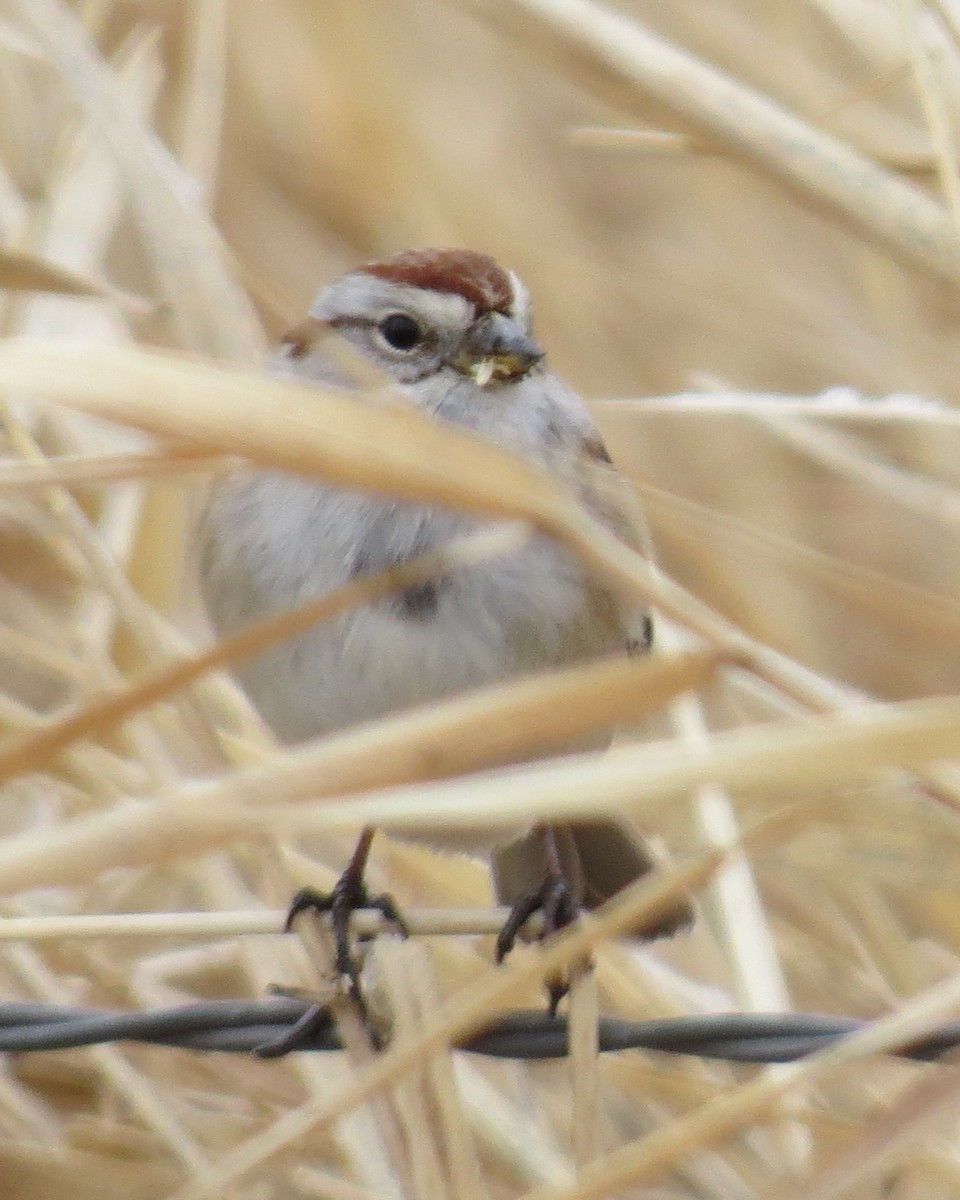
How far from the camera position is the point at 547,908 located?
1.67 meters

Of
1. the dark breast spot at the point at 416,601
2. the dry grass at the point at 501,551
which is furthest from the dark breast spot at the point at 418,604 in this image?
the dry grass at the point at 501,551

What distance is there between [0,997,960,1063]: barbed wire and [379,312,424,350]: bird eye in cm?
63

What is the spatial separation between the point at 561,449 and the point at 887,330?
1.08 metres

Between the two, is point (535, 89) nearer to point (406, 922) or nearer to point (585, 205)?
point (585, 205)

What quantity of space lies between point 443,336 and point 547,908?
51 cm

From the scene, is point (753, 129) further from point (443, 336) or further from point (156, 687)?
point (156, 687)

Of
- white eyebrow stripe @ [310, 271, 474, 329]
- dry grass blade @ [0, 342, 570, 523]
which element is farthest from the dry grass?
white eyebrow stripe @ [310, 271, 474, 329]

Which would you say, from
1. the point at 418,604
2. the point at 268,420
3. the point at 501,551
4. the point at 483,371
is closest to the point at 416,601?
the point at 418,604

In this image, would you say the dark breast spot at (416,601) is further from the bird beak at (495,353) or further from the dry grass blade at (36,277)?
the dry grass blade at (36,277)

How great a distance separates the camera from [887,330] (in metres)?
2.53

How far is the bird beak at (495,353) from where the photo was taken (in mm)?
1607

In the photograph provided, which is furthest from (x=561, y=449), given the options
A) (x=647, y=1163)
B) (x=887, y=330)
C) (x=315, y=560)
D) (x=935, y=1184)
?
(x=887, y=330)

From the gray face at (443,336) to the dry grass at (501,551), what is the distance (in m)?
0.15

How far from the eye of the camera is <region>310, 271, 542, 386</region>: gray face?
1.61 metres
